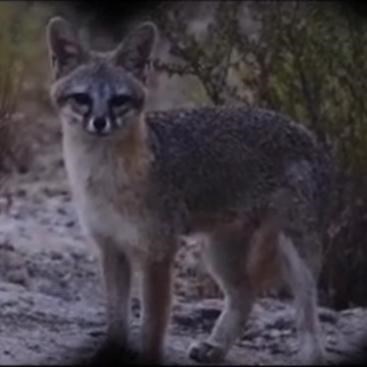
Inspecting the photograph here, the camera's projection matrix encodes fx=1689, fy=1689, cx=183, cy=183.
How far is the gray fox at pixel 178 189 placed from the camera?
7.62m

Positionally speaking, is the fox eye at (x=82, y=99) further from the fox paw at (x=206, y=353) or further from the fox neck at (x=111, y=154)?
the fox paw at (x=206, y=353)

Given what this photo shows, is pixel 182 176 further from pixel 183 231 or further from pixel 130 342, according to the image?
pixel 130 342

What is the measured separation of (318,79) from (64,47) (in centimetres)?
266

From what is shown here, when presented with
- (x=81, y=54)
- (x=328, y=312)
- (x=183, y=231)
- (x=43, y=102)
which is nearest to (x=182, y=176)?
(x=183, y=231)

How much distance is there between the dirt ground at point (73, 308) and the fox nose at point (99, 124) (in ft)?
2.76

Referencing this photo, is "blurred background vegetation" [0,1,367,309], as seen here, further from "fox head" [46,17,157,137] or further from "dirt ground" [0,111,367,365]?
"fox head" [46,17,157,137]

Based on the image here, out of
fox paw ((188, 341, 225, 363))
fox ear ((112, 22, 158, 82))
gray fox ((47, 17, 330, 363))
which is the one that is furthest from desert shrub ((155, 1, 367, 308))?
fox ear ((112, 22, 158, 82))

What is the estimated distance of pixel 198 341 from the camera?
8312 millimetres

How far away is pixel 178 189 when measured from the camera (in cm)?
788

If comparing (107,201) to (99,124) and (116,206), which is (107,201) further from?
(99,124)

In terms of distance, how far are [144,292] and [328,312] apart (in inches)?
69.7

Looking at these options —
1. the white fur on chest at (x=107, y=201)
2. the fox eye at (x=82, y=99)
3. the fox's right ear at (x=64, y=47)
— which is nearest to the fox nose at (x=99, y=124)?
the fox eye at (x=82, y=99)

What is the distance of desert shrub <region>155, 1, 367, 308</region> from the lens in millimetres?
9711

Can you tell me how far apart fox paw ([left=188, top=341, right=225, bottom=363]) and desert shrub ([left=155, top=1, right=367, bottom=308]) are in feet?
5.58
